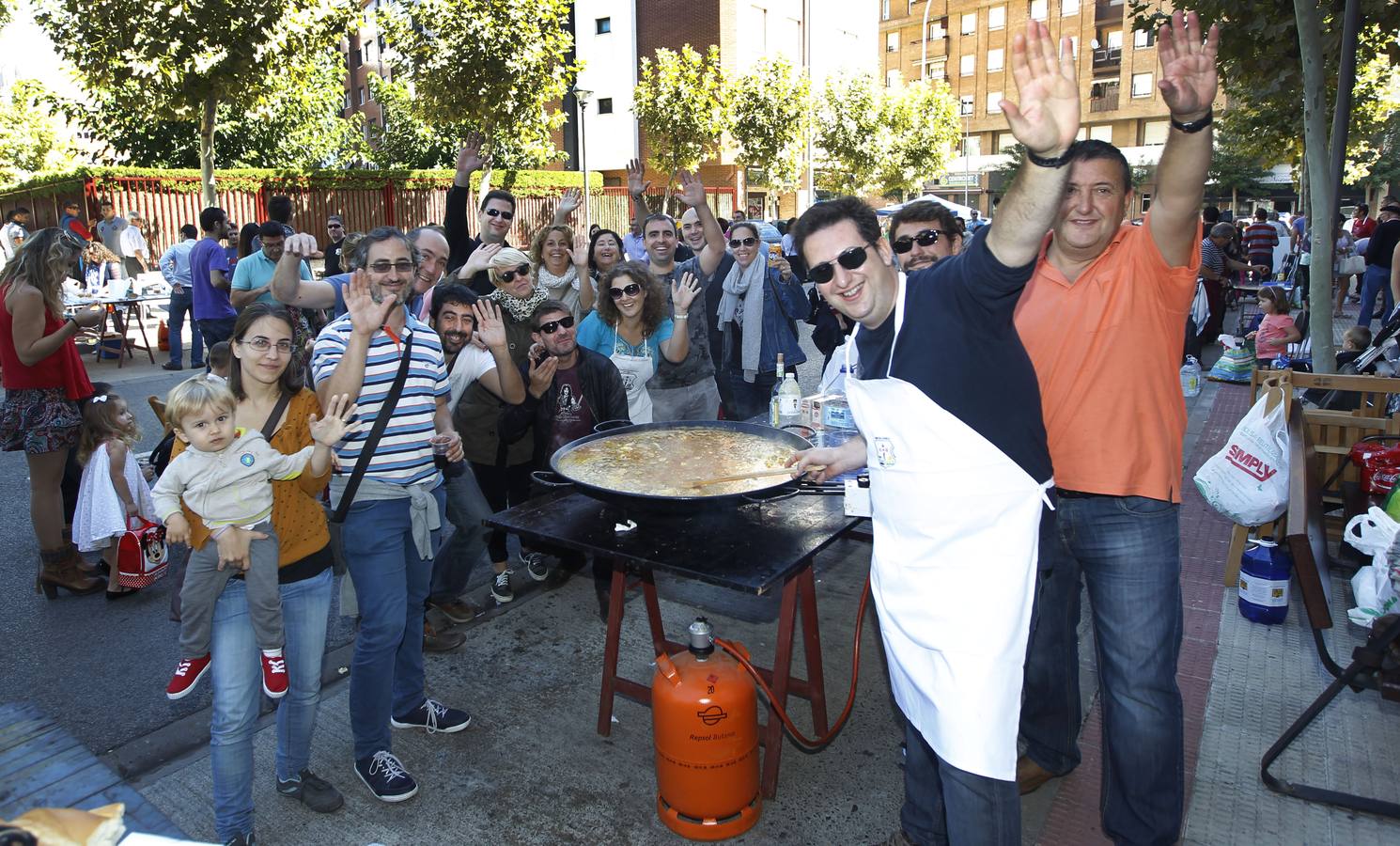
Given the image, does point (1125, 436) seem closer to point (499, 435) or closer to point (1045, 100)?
point (1045, 100)

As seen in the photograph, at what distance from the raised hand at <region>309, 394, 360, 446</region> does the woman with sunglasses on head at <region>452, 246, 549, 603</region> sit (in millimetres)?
1502

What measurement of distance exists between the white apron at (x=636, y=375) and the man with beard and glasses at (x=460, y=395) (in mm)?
771

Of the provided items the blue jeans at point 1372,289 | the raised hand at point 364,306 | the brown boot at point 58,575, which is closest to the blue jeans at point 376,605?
the raised hand at point 364,306

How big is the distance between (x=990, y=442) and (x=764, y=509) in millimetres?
1485

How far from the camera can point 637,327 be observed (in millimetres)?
5070

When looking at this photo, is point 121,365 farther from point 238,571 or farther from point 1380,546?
point 1380,546

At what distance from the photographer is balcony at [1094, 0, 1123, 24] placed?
5097cm

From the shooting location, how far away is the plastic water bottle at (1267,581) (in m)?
4.18

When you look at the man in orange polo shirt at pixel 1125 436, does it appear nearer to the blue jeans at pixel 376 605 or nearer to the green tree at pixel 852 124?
the blue jeans at pixel 376 605

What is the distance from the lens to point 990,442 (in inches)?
77.6

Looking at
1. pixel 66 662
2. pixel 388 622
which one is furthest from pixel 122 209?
pixel 388 622

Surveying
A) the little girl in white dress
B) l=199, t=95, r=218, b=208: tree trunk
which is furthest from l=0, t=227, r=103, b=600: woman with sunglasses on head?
l=199, t=95, r=218, b=208: tree trunk

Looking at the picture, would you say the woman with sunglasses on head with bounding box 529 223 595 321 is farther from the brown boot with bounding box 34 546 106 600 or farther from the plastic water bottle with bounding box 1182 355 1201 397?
the plastic water bottle with bounding box 1182 355 1201 397

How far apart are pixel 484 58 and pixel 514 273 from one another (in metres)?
15.1
